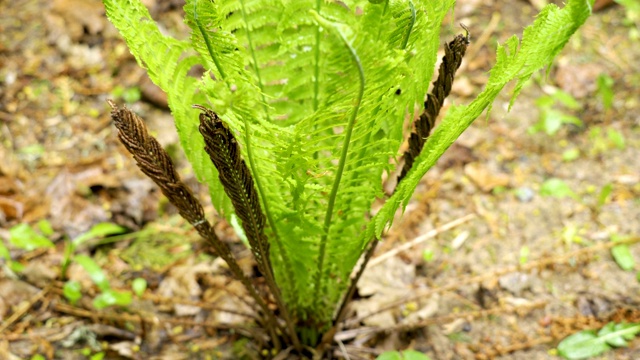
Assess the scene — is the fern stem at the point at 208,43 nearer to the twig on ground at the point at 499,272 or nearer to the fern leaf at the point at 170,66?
the fern leaf at the point at 170,66

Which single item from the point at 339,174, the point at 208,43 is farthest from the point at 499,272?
the point at 208,43

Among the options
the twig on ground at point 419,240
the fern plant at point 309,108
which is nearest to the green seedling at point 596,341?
the twig on ground at point 419,240

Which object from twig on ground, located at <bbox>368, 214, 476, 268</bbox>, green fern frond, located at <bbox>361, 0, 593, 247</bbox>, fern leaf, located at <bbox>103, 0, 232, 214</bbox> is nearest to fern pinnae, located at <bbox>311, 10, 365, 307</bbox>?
green fern frond, located at <bbox>361, 0, 593, 247</bbox>

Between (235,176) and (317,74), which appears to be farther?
(317,74)

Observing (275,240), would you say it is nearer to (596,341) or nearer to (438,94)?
(438,94)

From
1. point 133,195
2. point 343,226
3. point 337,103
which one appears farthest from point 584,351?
point 133,195
